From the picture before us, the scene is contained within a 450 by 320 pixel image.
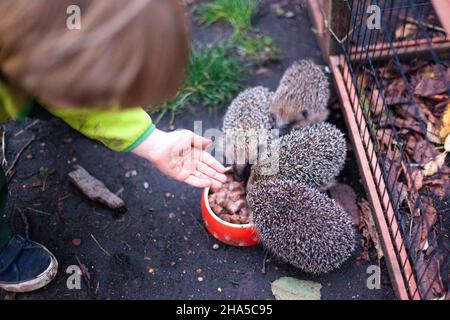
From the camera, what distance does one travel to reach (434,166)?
3.55 metres

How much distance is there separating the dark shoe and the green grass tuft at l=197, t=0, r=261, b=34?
8.37 ft

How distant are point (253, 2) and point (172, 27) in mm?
3161

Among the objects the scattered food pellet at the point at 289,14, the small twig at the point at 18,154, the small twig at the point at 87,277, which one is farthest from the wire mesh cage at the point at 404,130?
the small twig at the point at 18,154

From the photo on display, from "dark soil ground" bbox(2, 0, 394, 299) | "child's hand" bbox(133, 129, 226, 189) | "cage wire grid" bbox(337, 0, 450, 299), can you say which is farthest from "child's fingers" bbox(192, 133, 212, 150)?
"cage wire grid" bbox(337, 0, 450, 299)

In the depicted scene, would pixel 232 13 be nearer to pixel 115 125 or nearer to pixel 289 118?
pixel 289 118

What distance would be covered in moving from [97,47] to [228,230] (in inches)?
67.1

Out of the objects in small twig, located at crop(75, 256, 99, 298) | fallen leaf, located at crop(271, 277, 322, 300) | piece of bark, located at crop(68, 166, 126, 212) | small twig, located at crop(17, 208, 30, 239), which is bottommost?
fallen leaf, located at crop(271, 277, 322, 300)

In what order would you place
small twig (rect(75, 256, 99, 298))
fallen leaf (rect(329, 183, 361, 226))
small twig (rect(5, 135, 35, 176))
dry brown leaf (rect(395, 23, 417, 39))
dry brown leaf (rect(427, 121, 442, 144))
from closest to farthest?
small twig (rect(75, 256, 99, 298))
fallen leaf (rect(329, 183, 361, 226))
dry brown leaf (rect(427, 121, 442, 144))
small twig (rect(5, 135, 35, 176))
dry brown leaf (rect(395, 23, 417, 39))

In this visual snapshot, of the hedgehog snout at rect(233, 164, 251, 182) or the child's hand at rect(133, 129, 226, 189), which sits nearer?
the child's hand at rect(133, 129, 226, 189)

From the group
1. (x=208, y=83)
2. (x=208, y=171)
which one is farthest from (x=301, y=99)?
(x=208, y=171)

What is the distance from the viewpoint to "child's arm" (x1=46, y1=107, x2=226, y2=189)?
2703 mm

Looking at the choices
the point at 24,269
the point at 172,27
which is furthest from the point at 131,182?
the point at 172,27

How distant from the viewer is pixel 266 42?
4.68m

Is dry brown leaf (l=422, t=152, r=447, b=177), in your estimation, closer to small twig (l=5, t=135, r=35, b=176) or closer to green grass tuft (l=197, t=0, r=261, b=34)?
green grass tuft (l=197, t=0, r=261, b=34)
